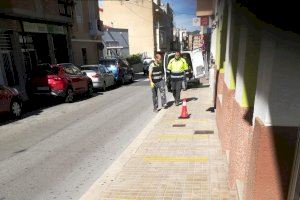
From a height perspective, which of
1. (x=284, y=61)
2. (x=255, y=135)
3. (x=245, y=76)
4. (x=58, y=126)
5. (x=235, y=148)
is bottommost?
(x=58, y=126)

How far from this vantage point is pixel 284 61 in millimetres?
2615

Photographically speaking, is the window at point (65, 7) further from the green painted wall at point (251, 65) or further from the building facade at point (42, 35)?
the green painted wall at point (251, 65)

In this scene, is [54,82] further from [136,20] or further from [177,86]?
[136,20]

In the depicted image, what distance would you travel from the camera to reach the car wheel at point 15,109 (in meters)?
11.7

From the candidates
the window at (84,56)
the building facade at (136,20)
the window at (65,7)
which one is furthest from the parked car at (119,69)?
the building facade at (136,20)

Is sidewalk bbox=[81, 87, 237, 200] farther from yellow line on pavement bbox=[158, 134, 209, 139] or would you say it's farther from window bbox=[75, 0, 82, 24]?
window bbox=[75, 0, 82, 24]

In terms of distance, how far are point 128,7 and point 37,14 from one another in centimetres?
3199

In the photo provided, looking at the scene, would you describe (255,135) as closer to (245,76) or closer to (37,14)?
(245,76)

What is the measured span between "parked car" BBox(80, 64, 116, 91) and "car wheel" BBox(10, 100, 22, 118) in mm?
7162

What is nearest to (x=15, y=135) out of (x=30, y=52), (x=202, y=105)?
(x=202, y=105)

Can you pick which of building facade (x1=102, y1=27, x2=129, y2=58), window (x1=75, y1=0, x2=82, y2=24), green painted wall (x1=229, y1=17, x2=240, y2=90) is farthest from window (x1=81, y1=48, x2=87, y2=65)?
green painted wall (x1=229, y1=17, x2=240, y2=90)

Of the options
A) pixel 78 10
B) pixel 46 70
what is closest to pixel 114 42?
pixel 78 10

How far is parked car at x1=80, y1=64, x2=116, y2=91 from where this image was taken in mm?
19078

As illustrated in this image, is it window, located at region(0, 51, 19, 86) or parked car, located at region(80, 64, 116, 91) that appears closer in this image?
window, located at region(0, 51, 19, 86)
